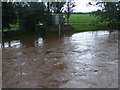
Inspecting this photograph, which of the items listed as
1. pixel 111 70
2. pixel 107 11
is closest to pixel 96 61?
pixel 111 70

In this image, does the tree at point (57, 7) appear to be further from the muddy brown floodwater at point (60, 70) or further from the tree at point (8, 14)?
the muddy brown floodwater at point (60, 70)

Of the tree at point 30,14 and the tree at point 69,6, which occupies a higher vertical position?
the tree at point 69,6

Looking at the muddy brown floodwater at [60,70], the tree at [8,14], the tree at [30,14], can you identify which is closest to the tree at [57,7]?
the tree at [30,14]

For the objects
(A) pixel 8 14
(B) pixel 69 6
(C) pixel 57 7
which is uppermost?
(B) pixel 69 6

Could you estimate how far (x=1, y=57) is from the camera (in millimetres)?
6090

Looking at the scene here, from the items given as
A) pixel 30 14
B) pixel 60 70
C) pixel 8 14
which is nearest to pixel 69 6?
pixel 30 14

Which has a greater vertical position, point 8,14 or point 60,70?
point 8,14

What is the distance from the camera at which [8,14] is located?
9.12 m

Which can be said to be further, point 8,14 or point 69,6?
point 69,6

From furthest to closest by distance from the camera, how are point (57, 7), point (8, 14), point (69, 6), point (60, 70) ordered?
point (69, 6), point (57, 7), point (8, 14), point (60, 70)

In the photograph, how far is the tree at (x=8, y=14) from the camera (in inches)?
354

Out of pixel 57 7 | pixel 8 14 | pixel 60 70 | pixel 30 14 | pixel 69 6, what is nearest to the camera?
pixel 60 70

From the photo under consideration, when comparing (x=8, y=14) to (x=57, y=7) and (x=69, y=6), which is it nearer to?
(x=57, y=7)

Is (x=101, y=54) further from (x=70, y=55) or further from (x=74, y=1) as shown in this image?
(x=74, y=1)
